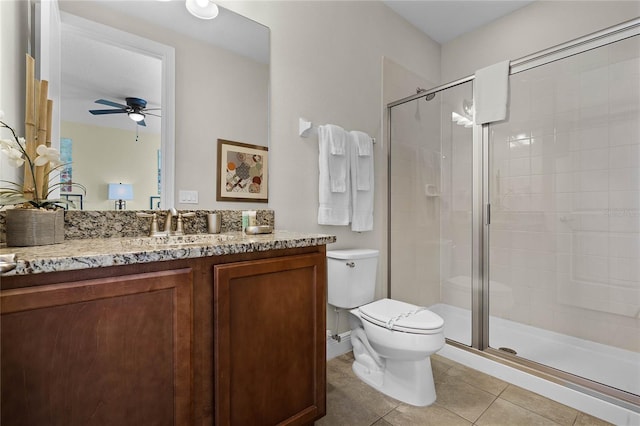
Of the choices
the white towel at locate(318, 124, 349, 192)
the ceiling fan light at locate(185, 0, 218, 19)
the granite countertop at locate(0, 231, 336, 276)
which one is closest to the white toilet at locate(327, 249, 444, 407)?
the white towel at locate(318, 124, 349, 192)

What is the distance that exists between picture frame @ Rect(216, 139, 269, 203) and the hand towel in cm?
68

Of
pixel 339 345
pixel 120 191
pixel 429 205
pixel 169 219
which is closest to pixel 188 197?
pixel 169 219

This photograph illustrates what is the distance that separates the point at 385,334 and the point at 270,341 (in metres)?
0.74

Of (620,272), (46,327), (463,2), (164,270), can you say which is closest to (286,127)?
(164,270)

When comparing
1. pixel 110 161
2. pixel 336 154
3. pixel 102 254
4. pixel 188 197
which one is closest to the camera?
pixel 102 254

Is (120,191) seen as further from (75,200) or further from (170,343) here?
(170,343)

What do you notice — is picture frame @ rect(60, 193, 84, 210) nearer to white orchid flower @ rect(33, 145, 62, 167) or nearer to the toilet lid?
white orchid flower @ rect(33, 145, 62, 167)

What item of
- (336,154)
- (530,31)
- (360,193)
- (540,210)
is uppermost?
(530,31)

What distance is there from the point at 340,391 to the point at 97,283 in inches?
55.6

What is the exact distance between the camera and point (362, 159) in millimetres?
2221

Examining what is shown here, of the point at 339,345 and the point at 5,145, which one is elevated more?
the point at 5,145

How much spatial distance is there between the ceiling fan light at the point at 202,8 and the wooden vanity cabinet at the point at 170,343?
127 centimetres

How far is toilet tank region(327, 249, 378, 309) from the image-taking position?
6.38 ft

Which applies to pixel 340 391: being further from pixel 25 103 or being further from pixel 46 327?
pixel 25 103
